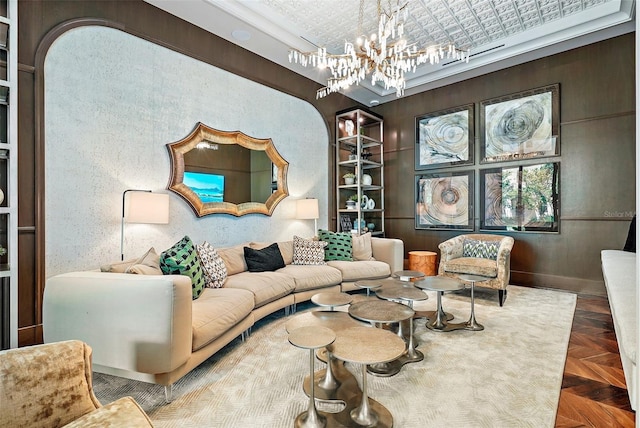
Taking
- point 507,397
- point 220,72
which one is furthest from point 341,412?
point 220,72

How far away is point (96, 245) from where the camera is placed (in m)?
2.96

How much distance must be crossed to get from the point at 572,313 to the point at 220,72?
486 cm

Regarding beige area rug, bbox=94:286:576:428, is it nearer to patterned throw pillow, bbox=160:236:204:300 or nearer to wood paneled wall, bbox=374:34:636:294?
patterned throw pillow, bbox=160:236:204:300

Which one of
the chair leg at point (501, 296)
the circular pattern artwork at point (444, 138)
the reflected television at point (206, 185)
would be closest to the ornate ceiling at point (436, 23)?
the circular pattern artwork at point (444, 138)

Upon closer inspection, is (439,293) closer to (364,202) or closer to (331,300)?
(331,300)

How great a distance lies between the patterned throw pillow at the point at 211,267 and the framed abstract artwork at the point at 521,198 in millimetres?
3989

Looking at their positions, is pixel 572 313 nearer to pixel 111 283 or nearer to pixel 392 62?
pixel 392 62

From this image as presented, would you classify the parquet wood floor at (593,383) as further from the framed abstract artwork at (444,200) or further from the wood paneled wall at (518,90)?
the framed abstract artwork at (444,200)

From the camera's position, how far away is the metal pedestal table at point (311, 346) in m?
1.59

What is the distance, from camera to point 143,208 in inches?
113

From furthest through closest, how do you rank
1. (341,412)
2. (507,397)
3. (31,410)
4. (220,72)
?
1. (220,72)
2. (507,397)
3. (341,412)
4. (31,410)

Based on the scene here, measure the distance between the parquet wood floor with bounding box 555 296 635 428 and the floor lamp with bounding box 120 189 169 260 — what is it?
320cm

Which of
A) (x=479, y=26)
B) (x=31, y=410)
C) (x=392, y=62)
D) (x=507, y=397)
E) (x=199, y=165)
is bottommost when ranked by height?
(x=507, y=397)

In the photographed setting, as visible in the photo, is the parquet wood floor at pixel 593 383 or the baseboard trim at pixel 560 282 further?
the baseboard trim at pixel 560 282
